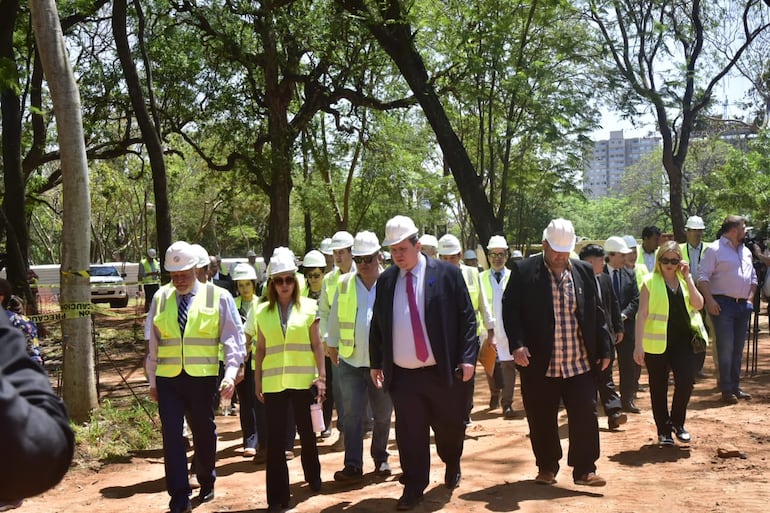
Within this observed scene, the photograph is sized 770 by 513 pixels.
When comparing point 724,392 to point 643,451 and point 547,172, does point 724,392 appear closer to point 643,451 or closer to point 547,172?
point 643,451

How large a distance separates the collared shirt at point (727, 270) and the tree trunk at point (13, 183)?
12.6m

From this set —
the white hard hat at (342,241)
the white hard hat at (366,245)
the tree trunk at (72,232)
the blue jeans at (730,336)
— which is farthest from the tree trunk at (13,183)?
the blue jeans at (730,336)

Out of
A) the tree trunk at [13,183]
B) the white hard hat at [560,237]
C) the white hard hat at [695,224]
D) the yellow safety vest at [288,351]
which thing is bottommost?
the yellow safety vest at [288,351]

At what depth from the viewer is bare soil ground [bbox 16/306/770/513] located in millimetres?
6527

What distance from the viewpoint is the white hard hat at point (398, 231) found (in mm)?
6578

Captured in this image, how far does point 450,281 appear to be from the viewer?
6.65 meters

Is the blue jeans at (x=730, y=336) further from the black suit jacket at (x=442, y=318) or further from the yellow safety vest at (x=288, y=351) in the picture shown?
the yellow safety vest at (x=288, y=351)

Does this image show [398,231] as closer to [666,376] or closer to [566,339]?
[566,339]

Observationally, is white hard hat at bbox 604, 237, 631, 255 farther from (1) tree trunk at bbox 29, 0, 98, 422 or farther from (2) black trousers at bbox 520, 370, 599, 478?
(1) tree trunk at bbox 29, 0, 98, 422

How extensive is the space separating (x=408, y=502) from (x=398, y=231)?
78.3 inches

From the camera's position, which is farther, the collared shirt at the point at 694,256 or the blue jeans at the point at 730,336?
the collared shirt at the point at 694,256


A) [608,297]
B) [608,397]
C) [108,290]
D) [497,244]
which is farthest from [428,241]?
[108,290]

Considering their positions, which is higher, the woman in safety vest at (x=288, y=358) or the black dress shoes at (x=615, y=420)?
the woman in safety vest at (x=288, y=358)

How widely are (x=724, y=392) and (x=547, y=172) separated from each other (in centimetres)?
2060
